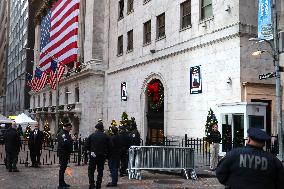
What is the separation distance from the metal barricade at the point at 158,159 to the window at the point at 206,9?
11587 millimetres

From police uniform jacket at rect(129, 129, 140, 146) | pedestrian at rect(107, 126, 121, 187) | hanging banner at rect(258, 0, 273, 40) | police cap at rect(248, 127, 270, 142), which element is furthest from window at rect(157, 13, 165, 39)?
police cap at rect(248, 127, 270, 142)

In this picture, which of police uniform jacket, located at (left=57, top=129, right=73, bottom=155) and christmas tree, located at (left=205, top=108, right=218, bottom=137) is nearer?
police uniform jacket, located at (left=57, top=129, right=73, bottom=155)

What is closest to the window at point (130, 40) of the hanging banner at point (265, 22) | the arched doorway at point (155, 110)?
the arched doorway at point (155, 110)

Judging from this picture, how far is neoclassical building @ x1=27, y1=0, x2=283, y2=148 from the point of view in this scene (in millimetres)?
20531

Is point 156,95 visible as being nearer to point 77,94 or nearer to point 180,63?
point 180,63

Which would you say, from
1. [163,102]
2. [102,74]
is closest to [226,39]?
[163,102]

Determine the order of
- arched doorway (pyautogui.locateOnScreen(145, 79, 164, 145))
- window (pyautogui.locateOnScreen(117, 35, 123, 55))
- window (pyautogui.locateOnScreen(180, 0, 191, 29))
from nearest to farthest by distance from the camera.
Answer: window (pyautogui.locateOnScreen(180, 0, 191, 29)), arched doorway (pyautogui.locateOnScreen(145, 79, 164, 145)), window (pyautogui.locateOnScreen(117, 35, 123, 55))

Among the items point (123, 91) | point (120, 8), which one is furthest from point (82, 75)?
point (120, 8)

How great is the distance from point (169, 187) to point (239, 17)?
12.0m

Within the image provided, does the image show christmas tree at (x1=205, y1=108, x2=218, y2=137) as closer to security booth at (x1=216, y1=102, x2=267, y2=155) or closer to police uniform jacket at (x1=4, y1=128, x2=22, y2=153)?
security booth at (x1=216, y1=102, x2=267, y2=155)

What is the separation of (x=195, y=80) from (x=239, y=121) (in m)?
5.87

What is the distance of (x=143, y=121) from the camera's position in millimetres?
29766

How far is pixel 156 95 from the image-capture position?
2869 cm

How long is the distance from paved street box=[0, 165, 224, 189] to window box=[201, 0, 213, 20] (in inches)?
436
